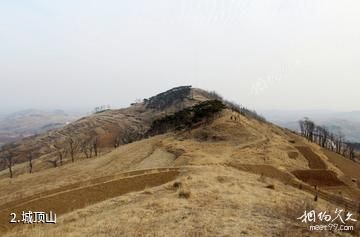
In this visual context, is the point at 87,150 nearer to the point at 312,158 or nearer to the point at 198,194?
the point at 312,158

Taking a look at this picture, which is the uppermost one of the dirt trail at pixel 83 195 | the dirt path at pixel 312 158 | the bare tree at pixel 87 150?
the dirt trail at pixel 83 195

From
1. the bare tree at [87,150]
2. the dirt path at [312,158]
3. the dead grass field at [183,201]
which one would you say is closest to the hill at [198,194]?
the dead grass field at [183,201]

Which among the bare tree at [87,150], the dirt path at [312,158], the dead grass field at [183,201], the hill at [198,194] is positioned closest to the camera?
the dead grass field at [183,201]

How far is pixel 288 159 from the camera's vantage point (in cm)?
7838

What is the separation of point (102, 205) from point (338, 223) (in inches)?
778

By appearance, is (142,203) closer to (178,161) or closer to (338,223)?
(338,223)

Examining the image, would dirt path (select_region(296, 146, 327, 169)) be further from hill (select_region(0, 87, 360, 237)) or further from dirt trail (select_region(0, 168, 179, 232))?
dirt trail (select_region(0, 168, 179, 232))

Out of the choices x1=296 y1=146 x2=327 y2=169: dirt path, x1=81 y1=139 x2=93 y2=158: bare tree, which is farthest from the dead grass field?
x1=81 y1=139 x2=93 y2=158: bare tree

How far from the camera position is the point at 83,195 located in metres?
37.8

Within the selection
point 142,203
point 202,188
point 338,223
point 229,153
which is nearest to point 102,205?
point 142,203

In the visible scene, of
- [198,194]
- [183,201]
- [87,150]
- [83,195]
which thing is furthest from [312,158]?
[87,150]

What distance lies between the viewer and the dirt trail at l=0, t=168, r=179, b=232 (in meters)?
33.4

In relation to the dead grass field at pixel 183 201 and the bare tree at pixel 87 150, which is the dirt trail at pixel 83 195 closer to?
the dead grass field at pixel 183 201

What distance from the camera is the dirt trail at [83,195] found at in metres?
33.4
